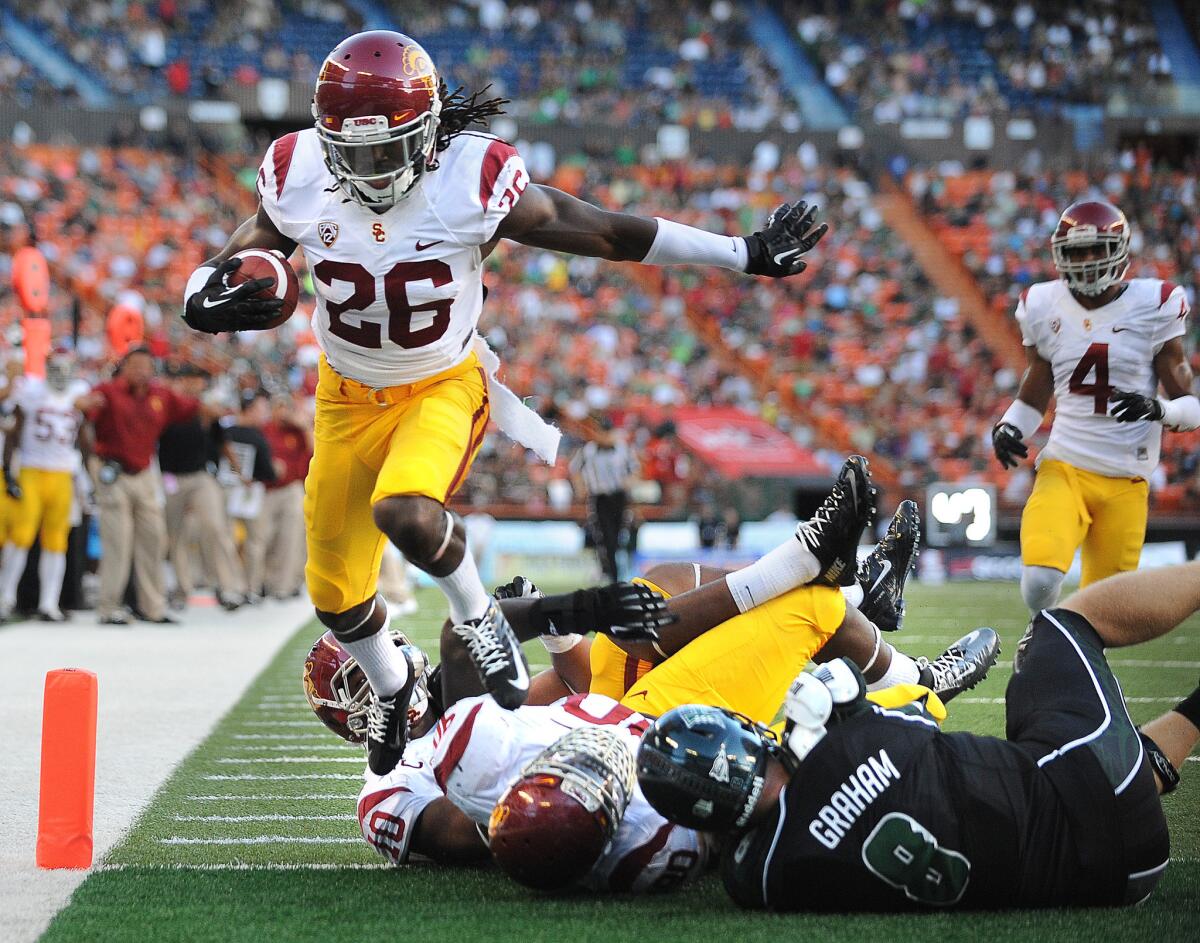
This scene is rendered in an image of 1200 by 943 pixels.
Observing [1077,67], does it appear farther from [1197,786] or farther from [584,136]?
[1197,786]

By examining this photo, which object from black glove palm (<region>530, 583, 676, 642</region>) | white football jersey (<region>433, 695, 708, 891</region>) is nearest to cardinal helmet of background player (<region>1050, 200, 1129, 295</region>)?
black glove palm (<region>530, 583, 676, 642</region>)

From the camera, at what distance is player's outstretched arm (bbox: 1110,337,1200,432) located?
19.1ft

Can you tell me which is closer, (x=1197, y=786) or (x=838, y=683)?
(x=838, y=683)

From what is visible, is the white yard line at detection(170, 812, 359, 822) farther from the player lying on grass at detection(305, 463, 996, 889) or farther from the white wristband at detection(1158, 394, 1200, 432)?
the white wristband at detection(1158, 394, 1200, 432)

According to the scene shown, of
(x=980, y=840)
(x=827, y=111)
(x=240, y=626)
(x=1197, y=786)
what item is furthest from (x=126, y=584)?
(x=827, y=111)

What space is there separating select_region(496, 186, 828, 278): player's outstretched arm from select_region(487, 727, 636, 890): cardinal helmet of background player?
160 cm

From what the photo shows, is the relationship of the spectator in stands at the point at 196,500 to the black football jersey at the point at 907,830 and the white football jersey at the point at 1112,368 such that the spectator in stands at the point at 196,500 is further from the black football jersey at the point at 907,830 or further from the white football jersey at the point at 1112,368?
the black football jersey at the point at 907,830

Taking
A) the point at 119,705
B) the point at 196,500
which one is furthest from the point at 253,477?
the point at 119,705

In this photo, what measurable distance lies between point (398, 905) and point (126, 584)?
8003 mm

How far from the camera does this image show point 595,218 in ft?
13.8

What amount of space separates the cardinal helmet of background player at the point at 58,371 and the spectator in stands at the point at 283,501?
7.05 ft

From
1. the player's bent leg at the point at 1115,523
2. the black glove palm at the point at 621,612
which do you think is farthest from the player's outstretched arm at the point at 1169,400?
the black glove palm at the point at 621,612

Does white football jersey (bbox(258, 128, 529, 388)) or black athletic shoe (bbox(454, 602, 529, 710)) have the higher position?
white football jersey (bbox(258, 128, 529, 388))

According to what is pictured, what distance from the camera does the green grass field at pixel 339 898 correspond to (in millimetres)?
2939
